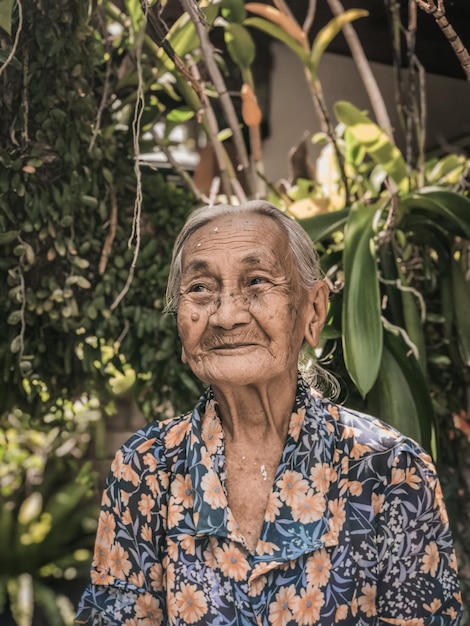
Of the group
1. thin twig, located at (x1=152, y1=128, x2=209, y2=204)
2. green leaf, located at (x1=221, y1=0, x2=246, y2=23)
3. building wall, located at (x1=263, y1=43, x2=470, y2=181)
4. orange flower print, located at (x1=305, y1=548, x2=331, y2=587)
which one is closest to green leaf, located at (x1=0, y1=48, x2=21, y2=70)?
thin twig, located at (x1=152, y1=128, x2=209, y2=204)

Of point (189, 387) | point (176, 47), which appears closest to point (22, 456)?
point (189, 387)

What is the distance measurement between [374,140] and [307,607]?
1307 mm

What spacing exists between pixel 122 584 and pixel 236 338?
0.44m

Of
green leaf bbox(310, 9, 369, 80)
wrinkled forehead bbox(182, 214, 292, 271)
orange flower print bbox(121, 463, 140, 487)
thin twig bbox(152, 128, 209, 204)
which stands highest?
green leaf bbox(310, 9, 369, 80)

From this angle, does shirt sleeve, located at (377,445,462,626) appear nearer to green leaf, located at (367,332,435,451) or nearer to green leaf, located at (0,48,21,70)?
green leaf, located at (367,332,435,451)

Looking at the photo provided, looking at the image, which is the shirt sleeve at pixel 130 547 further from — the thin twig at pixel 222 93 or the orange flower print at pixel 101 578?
the thin twig at pixel 222 93

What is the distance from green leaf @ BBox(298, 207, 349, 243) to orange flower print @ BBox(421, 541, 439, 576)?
0.90 meters

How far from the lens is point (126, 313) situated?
1975mm

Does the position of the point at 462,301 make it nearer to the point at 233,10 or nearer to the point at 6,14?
the point at 233,10

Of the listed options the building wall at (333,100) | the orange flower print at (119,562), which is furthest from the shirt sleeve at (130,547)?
the building wall at (333,100)

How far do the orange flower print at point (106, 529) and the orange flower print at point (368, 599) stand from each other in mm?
408

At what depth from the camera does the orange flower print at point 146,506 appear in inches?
49.4

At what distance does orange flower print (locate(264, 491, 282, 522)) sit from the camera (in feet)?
3.92

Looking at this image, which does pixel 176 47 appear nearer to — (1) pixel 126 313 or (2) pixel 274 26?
(2) pixel 274 26
